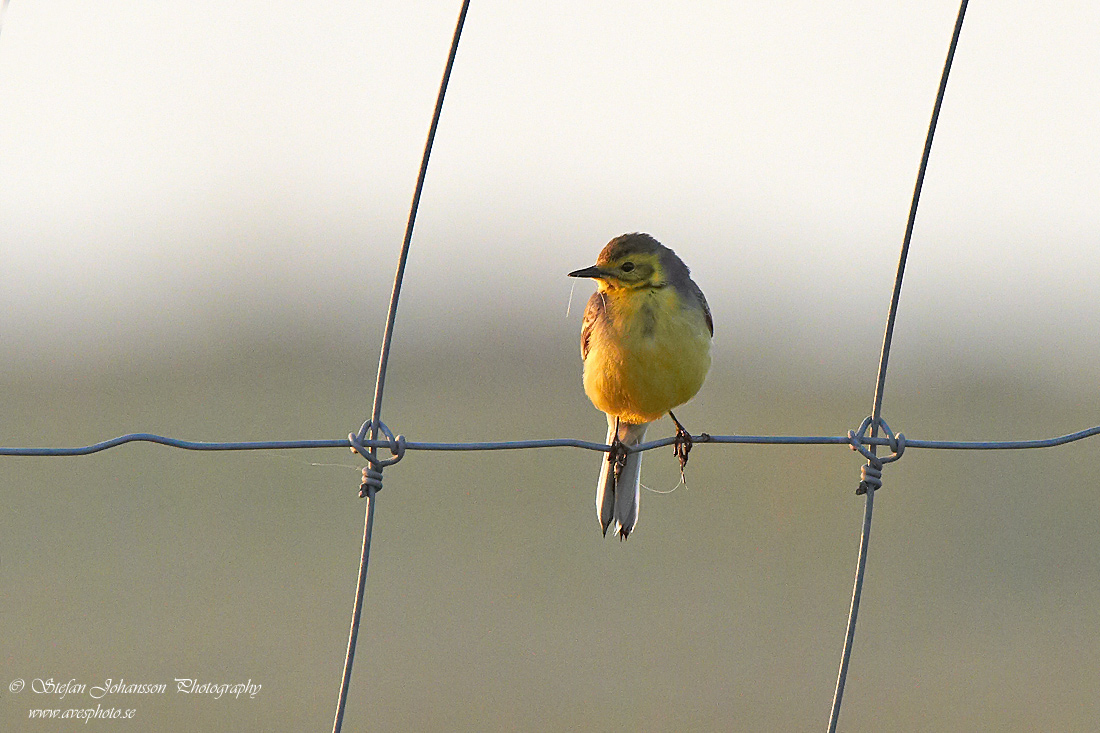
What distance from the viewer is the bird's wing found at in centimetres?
534

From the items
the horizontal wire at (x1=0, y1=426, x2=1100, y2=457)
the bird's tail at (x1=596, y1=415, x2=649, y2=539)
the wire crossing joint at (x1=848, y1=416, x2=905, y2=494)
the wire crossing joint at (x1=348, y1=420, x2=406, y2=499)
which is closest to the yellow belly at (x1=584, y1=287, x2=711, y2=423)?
the bird's tail at (x1=596, y1=415, x2=649, y2=539)

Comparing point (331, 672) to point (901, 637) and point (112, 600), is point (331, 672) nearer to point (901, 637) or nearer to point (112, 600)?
point (112, 600)

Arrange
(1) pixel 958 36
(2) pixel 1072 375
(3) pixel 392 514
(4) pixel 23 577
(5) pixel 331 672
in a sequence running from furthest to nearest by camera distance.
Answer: (2) pixel 1072 375 → (3) pixel 392 514 → (4) pixel 23 577 → (5) pixel 331 672 → (1) pixel 958 36

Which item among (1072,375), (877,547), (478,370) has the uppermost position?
(1072,375)

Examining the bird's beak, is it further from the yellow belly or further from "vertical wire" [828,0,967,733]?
"vertical wire" [828,0,967,733]

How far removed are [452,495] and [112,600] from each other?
20.3 feet

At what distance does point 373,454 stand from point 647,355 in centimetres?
183

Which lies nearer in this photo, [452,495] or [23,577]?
[23,577]

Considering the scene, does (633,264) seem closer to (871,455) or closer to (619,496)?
(619,496)

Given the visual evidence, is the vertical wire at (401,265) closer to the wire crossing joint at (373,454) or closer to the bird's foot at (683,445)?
the wire crossing joint at (373,454)

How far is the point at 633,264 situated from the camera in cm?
527

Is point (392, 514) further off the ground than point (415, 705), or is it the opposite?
point (392, 514)

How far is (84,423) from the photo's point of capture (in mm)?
23359

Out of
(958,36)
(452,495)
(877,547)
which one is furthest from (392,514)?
(958,36)
